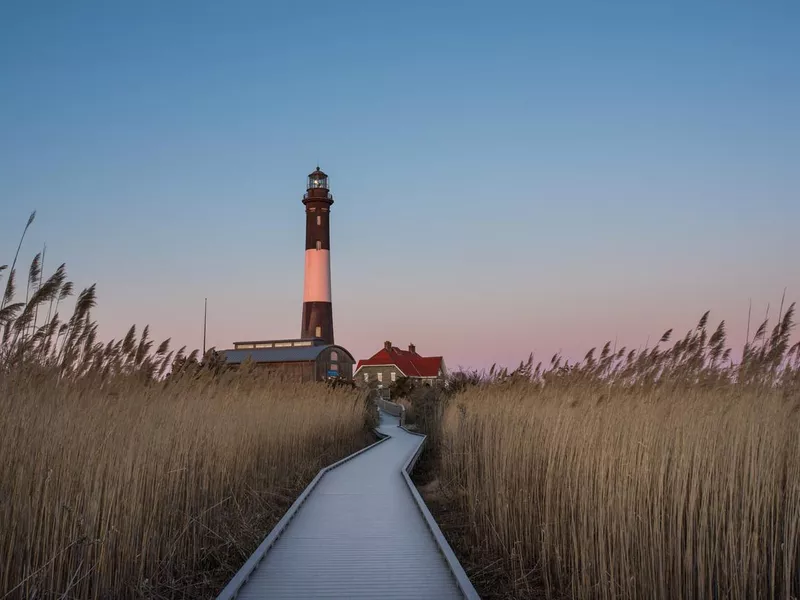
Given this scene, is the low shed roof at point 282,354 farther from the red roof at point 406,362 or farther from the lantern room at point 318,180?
the red roof at point 406,362

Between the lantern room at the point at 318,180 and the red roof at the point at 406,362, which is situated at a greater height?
the lantern room at the point at 318,180

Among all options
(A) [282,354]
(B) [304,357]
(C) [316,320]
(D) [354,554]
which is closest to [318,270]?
(C) [316,320]

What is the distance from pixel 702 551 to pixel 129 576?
109 inches

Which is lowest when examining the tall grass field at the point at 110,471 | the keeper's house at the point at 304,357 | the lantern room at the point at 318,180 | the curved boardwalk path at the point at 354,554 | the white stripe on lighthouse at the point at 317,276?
the curved boardwalk path at the point at 354,554

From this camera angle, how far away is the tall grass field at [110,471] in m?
3.02

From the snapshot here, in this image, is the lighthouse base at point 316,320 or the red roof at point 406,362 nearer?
the lighthouse base at point 316,320

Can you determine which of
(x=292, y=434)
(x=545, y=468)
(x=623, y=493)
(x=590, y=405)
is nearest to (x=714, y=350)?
(x=590, y=405)

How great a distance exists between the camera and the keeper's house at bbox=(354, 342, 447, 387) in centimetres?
4762

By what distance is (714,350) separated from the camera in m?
4.86

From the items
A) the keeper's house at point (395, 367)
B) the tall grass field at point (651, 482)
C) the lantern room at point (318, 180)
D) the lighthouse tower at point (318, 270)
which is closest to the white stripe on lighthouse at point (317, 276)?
the lighthouse tower at point (318, 270)

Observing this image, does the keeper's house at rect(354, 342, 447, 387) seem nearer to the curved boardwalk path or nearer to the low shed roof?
the low shed roof

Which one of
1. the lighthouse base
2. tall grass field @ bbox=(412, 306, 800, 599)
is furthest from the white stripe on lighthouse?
tall grass field @ bbox=(412, 306, 800, 599)

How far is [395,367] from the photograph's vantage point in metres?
47.5

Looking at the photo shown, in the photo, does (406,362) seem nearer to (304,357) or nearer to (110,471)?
(304,357)
